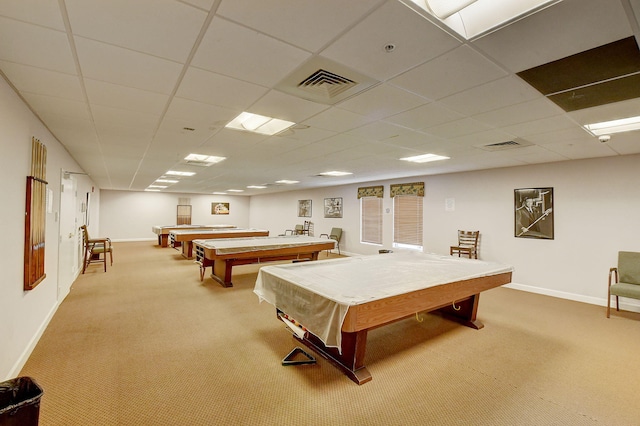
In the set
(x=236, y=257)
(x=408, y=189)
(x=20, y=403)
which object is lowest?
(x=20, y=403)

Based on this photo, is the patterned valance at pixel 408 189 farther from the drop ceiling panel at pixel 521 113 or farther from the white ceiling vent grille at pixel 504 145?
the drop ceiling panel at pixel 521 113

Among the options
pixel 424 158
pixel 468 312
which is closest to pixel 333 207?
pixel 424 158

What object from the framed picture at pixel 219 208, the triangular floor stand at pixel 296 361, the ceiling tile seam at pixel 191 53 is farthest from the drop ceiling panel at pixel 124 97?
the framed picture at pixel 219 208

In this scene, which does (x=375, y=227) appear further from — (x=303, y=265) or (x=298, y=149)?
(x=303, y=265)

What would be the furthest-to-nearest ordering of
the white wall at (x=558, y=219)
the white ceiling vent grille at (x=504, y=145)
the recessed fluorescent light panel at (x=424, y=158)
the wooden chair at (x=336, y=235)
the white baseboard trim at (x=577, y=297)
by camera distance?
the wooden chair at (x=336, y=235)
the recessed fluorescent light panel at (x=424, y=158)
the white wall at (x=558, y=219)
the white baseboard trim at (x=577, y=297)
the white ceiling vent grille at (x=504, y=145)

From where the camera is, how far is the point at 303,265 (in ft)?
10.8

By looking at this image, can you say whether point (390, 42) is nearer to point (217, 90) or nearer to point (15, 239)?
point (217, 90)

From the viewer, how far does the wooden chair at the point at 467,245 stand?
5.72 m

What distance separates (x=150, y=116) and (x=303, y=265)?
2205 millimetres

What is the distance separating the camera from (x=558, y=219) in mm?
4824

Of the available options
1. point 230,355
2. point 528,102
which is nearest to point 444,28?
point 528,102

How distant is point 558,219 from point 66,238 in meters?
8.13

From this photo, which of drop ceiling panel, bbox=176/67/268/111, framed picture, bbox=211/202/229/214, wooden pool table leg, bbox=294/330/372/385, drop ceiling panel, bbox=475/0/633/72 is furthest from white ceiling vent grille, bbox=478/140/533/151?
framed picture, bbox=211/202/229/214

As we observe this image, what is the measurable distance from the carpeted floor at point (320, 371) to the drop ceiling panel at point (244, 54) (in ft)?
7.56
